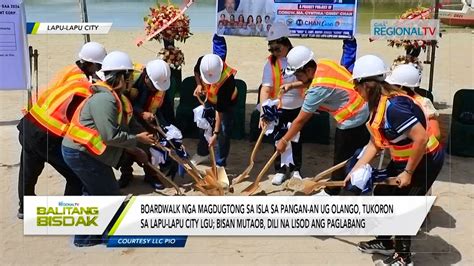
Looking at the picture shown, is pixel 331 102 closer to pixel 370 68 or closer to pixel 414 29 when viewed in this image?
pixel 370 68

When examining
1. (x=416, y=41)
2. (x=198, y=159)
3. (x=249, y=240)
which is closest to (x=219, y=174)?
(x=198, y=159)

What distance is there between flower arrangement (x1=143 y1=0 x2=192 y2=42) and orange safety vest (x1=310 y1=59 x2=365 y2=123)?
9.05ft

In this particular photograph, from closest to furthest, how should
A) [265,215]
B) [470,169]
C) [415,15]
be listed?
[265,215] → [470,169] → [415,15]

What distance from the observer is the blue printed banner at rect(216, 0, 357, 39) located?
21.1 ft

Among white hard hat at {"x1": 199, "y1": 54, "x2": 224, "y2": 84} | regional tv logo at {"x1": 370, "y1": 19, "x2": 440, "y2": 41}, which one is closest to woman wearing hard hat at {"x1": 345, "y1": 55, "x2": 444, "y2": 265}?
white hard hat at {"x1": 199, "y1": 54, "x2": 224, "y2": 84}

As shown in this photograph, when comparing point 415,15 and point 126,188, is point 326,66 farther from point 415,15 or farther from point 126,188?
point 415,15

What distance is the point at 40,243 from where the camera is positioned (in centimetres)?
429

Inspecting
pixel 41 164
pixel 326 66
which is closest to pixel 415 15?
pixel 326 66

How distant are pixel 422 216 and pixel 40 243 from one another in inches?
111

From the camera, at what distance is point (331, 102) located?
4637mm

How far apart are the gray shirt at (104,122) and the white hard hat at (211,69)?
4.63 feet

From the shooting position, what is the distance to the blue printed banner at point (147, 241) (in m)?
4.15

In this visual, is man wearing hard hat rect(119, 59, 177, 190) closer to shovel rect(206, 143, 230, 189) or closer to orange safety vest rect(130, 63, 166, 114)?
orange safety vest rect(130, 63, 166, 114)

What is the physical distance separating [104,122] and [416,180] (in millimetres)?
2148
